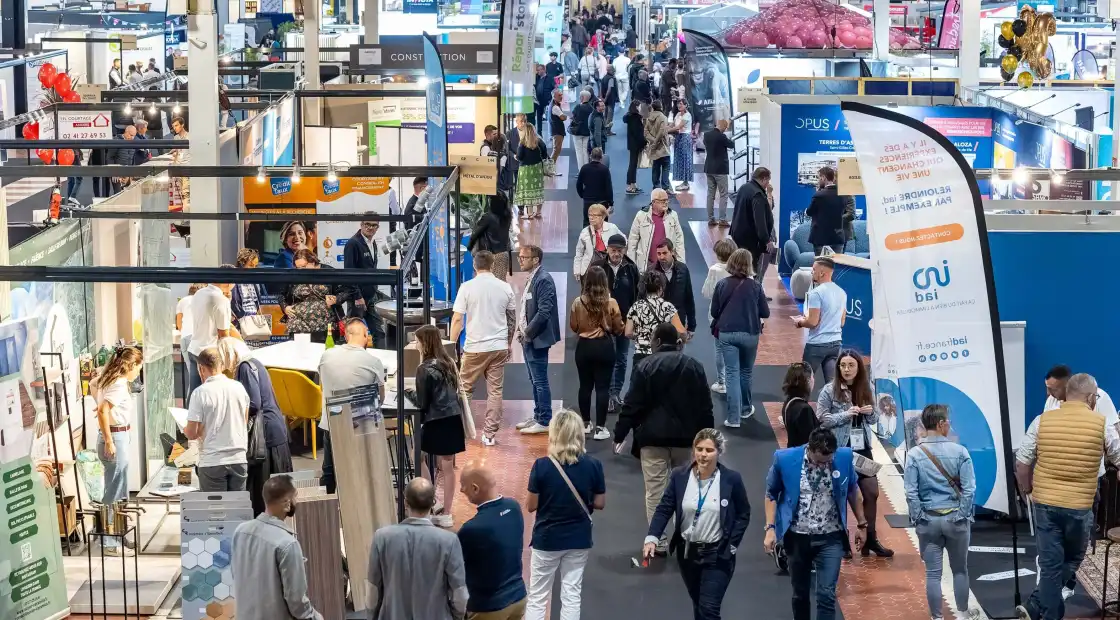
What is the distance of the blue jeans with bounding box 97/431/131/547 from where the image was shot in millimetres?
8219

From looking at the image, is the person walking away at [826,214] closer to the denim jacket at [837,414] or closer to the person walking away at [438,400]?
the denim jacket at [837,414]

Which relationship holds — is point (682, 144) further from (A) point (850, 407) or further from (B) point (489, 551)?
(B) point (489, 551)

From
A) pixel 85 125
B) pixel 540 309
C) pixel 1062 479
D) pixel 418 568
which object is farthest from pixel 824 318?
pixel 85 125

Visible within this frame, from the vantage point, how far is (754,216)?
45.4ft

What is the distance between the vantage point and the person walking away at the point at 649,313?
9.76 m

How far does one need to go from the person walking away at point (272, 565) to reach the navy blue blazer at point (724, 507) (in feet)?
5.68

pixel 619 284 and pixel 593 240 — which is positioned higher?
pixel 593 240

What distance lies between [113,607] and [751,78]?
17.3 meters

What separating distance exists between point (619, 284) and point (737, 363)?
1.23 meters

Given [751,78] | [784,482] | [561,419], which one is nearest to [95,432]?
[561,419]

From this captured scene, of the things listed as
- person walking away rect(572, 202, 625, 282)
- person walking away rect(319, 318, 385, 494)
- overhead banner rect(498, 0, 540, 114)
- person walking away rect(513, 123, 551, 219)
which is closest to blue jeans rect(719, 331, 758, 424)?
person walking away rect(572, 202, 625, 282)

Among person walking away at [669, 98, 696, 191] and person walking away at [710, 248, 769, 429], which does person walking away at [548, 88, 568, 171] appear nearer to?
person walking away at [669, 98, 696, 191]

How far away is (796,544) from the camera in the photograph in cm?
687

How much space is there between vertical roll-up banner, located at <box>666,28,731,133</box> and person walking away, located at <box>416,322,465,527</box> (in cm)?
1325
